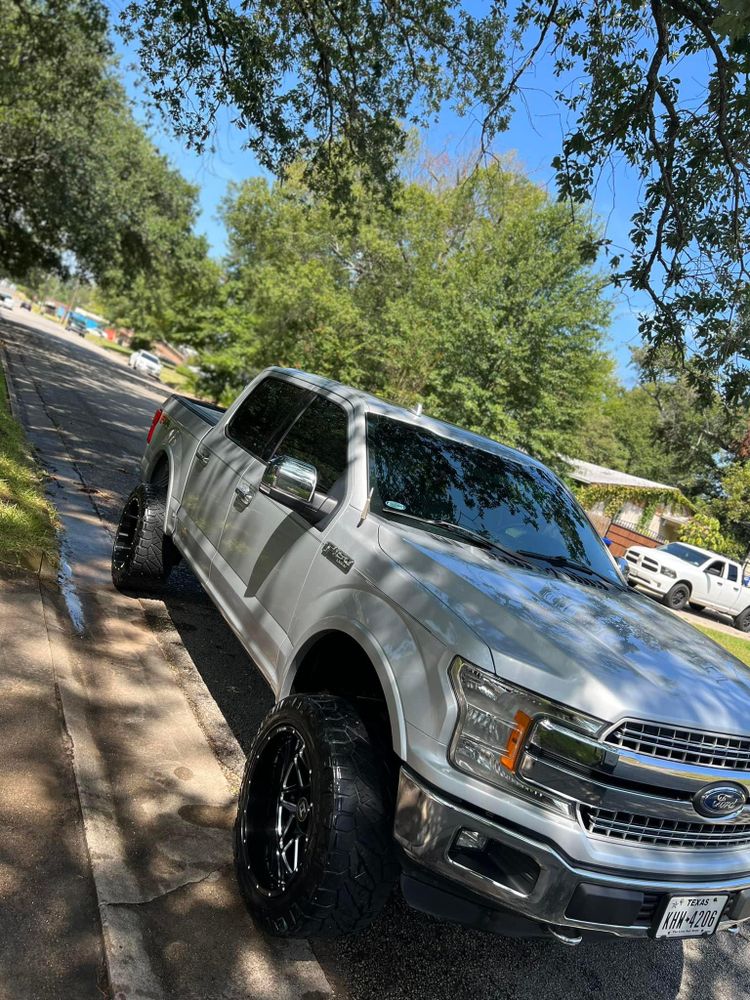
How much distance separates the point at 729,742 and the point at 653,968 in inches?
62.0

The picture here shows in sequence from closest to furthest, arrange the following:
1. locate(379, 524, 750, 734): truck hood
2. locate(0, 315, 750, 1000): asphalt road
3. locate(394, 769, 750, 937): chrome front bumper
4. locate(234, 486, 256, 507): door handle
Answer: locate(394, 769, 750, 937): chrome front bumper, locate(379, 524, 750, 734): truck hood, locate(0, 315, 750, 1000): asphalt road, locate(234, 486, 256, 507): door handle

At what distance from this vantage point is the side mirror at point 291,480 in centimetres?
340

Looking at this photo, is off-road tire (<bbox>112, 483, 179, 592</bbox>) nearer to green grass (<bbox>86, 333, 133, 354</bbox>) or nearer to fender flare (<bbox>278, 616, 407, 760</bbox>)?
fender flare (<bbox>278, 616, 407, 760</bbox>)

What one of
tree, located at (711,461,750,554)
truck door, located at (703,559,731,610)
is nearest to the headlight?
truck door, located at (703,559,731,610)

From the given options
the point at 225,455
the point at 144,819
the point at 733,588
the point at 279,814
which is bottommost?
the point at 144,819

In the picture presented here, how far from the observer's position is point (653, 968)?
342 cm

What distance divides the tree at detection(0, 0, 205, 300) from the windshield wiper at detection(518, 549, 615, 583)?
15.8 metres

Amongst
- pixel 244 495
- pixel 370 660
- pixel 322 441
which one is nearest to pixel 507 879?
pixel 370 660

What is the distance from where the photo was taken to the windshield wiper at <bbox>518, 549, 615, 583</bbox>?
3636mm

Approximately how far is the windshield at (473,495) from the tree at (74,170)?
15.0 metres

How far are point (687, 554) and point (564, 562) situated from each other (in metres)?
18.6

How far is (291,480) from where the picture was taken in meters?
3.41

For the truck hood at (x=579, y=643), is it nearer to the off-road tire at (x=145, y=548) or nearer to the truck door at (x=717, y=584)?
the off-road tire at (x=145, y=548)

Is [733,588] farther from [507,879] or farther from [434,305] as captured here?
[507,879]
